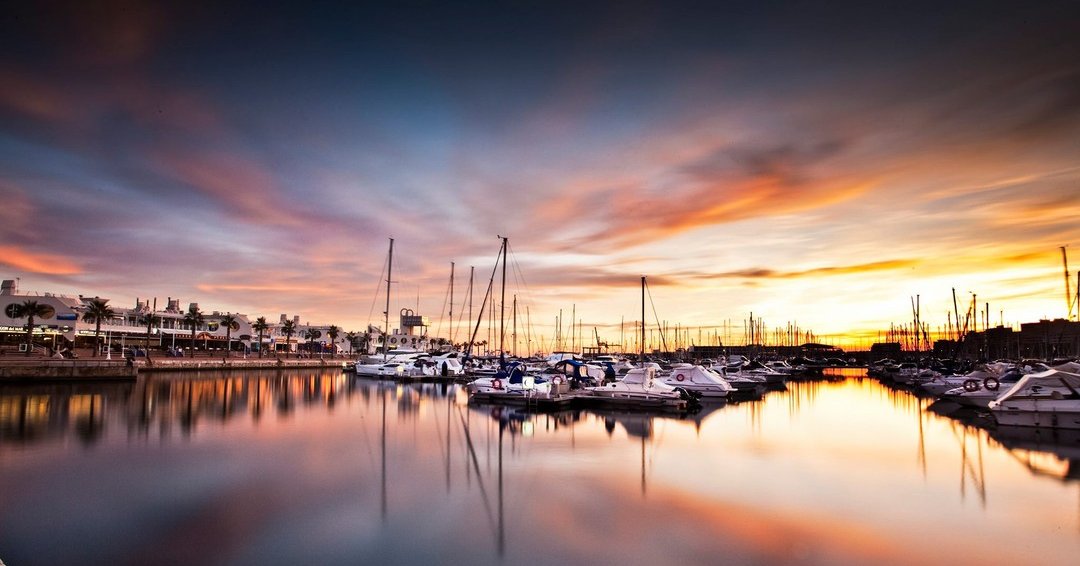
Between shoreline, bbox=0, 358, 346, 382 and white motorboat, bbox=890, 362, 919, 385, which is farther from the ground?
shoreline, bbox=0, 358, 346, 382

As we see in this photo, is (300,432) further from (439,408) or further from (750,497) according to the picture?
(750,497)

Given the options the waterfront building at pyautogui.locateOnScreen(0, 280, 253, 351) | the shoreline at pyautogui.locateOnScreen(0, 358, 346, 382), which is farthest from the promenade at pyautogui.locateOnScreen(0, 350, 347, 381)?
the waterfront building at pyautogui.locateOnScreen(0, 280, 253, 351)

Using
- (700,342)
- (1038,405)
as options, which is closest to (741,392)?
(1038,405)

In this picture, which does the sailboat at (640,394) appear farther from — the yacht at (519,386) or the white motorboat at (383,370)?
the white motorboat at (383,370)

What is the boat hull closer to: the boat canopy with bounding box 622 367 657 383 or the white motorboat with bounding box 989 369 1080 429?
the white motorboat with bounding box 989 369 1080 429

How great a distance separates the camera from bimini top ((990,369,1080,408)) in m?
25.7

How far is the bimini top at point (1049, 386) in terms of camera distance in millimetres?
25719

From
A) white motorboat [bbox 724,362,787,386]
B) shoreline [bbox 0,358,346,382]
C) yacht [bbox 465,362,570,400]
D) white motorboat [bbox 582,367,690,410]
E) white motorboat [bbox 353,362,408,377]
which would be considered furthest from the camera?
white motorboat [bbox 353,362,408,377]

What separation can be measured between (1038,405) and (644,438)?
1835cm

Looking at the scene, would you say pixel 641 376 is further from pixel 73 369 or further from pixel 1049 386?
pixel 73 369

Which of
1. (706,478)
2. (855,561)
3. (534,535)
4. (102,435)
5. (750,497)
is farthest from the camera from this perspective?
(102,435)

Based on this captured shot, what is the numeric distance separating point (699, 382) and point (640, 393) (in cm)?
1116

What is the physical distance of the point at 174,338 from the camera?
104312 mm

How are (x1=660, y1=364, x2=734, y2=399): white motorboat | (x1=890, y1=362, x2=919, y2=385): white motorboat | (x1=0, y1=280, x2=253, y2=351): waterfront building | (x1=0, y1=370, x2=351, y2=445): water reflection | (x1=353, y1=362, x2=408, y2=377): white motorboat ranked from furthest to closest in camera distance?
(x1=0, y1=280, x2=253, y2=351): waterfront building → (x1=890, y1=362, x2=919, y2=385): white motorboat → (x1=353, y1=362, x2=408, y2=377): white motorboat → (x1=660, y1=364, x2=734, y2=399): white motorboat → (x1=0, y1=370, x2=351, y2=445): water reflection
